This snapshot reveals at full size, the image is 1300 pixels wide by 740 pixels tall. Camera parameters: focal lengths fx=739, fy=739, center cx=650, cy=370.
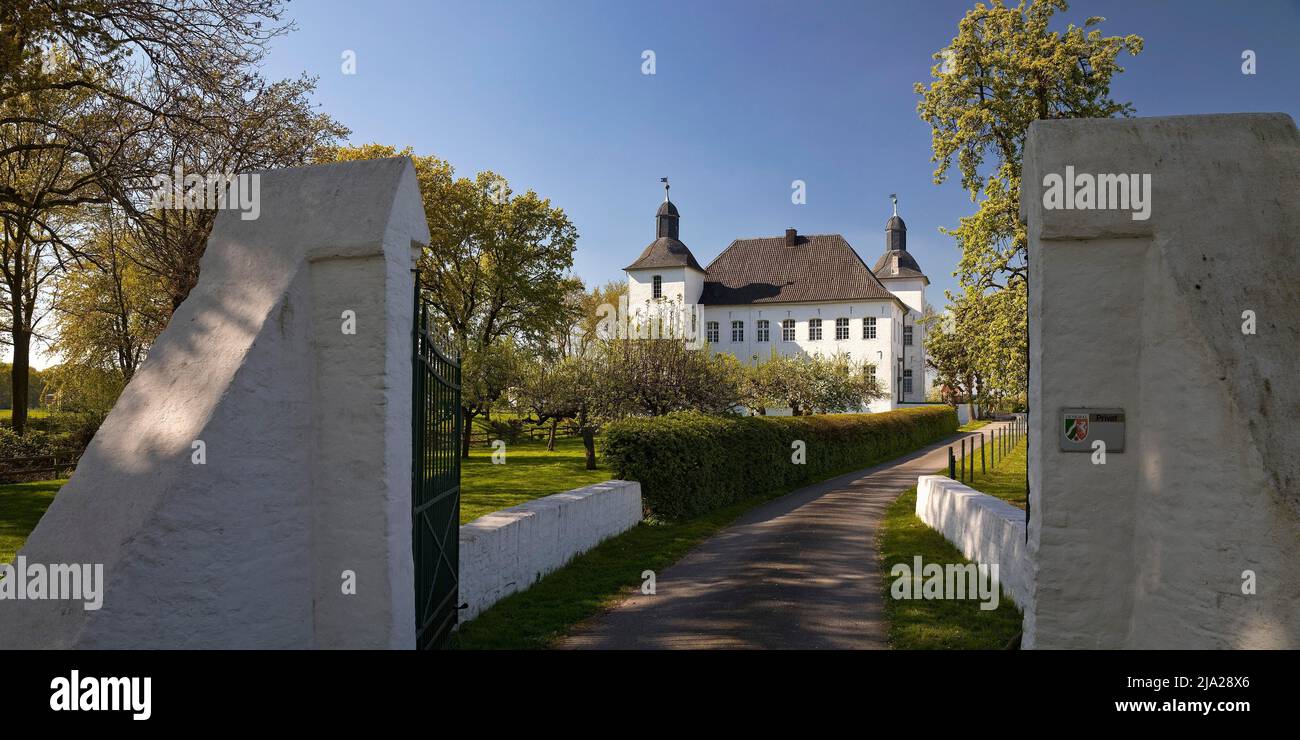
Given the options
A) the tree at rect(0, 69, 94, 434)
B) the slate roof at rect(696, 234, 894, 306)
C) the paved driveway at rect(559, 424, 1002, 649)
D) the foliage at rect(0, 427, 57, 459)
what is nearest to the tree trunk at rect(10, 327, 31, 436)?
the tree at rect(0, 69, 94, 434)

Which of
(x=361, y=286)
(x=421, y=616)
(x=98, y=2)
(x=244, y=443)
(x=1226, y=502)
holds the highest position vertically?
(x=98, y=2)

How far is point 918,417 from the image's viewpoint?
114 feet

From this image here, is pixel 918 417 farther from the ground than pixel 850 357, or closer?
closer

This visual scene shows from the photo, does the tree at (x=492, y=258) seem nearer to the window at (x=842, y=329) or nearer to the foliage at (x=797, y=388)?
the foliage at (x=797, y=388)

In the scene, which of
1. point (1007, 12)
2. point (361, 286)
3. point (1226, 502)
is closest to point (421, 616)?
point (361, 286)

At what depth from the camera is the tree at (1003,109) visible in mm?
16219

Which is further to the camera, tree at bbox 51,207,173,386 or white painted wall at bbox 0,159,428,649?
tree at bbox 51,207,173,386

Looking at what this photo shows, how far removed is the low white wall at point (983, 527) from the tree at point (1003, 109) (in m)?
4.98

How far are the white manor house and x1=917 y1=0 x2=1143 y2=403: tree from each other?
31.5m

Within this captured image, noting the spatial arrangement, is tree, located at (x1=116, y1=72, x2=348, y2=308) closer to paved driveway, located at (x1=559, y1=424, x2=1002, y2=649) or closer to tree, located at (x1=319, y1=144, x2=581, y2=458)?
paved driveway, located at (x1=559, y1=424, x2=1002, y2=649)

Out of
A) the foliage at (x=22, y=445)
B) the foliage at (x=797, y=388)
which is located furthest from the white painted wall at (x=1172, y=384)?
the foliage at (x=797, y=388)

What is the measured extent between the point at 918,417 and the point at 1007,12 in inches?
813

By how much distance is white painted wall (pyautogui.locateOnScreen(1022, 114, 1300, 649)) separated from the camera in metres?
3.76

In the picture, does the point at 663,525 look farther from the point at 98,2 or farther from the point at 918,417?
the point at 918,417
